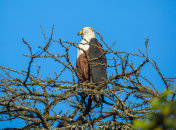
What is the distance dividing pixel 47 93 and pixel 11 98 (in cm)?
37

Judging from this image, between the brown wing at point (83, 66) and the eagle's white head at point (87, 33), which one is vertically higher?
the eagle's white head at point (87, 33)

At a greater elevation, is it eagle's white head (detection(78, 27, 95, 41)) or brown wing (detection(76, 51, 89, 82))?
eagle's white head (detection(78, 27, 95, 41))

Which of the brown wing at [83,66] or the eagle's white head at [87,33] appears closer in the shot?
the brown wing at [83,66]

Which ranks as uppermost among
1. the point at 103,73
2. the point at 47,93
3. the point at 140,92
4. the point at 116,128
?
the point at 103,73

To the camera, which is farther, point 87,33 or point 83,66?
point 87,33

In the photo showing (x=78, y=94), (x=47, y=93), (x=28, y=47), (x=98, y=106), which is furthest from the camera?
(x=98, y=106)

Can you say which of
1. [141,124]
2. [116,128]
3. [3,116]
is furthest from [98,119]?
[141,124]

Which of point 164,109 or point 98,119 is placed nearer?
point 164,109

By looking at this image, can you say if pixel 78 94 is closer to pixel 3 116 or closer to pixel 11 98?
pixel 11 98

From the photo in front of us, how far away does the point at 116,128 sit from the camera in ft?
7.64

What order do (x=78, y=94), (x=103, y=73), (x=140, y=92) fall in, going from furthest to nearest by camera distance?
1. (x=103, y=73)
2. (x=78, y=94)
3. (x=140, y=92)

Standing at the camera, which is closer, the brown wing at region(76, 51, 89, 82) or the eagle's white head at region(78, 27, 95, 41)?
the brown wing at region(76, 51, 89, 82)

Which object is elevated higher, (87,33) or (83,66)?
(87,33)

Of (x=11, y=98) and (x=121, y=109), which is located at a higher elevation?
(x=11, y=98)
